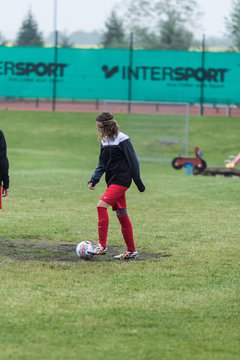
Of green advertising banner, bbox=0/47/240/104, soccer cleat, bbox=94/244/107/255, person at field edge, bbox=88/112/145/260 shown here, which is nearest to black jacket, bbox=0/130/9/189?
person at field edge, bbox=88/112/145/260

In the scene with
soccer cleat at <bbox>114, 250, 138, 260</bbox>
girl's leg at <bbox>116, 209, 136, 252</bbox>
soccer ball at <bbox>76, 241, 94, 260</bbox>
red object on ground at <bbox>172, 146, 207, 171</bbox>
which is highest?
girl's leg at <bbox>116, 209, 136, 252</bbox>

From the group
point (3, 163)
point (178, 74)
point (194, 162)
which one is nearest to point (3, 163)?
point (3, 163)

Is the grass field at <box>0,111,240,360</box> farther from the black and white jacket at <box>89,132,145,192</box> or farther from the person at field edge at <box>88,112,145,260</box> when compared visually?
the black and white jacket at <box>89,132,145,192</box>

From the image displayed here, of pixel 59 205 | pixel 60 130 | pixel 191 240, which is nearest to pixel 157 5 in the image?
pixel 60 130

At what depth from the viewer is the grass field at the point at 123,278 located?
7523 millimetres

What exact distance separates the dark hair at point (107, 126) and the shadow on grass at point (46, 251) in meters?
1.48

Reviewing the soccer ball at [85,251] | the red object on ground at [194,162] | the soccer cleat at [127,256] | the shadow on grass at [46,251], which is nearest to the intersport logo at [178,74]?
the red object on ground at [194,162]

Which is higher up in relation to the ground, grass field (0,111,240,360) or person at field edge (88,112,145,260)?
person at field edge (88,112,145,260)

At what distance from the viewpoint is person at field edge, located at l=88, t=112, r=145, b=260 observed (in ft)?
37.0

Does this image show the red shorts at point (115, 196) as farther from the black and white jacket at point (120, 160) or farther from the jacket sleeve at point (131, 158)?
the jacket sleeve at point (131, 158)

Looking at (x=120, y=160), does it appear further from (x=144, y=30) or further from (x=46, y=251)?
(x=144, y=30)

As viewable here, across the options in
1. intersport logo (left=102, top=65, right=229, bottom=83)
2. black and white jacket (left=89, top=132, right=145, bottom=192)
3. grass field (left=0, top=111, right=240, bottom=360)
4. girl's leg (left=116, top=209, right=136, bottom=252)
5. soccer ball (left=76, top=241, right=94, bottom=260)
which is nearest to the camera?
grass field (left=0, top=111, right=240, bottom=360)

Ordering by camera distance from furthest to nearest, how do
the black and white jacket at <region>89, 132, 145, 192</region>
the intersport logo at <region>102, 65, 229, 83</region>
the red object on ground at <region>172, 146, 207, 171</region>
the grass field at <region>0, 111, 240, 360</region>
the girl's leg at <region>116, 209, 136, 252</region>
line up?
the intersport logo at <region>102, 65, 229, 83</region> < the red object on ground at <region>172, 146, 207, 171</region> < the girl's leg at <region>116, 209, 136, 252</region> < the black and white jacket at <region>89, 132, 145, 192</region> < the grass field at <region>0, 111, 240, 360</region>

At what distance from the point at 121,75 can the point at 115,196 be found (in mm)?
23958
